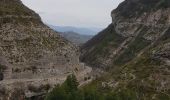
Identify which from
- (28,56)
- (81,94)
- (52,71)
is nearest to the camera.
Result: (81,94)

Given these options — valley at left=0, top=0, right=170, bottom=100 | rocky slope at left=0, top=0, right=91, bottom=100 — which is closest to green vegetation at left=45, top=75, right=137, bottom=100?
valley at left=0, top=0, right=170, bottom=100

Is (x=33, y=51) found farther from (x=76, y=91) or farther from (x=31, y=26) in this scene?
(x=76, y=91)

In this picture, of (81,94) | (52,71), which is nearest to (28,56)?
(52,71)

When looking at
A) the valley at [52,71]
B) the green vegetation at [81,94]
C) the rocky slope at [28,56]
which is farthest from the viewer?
the rocky slope at [28,56]

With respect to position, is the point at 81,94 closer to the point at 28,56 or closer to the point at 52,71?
the point at 28,56

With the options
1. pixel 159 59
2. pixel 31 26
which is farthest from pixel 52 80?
pixel 159 59

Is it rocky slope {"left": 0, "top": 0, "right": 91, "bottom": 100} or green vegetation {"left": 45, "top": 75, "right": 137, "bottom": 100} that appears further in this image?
rocky slope {"left": 0, "top": 0, "right": 91, "bottom": 100}

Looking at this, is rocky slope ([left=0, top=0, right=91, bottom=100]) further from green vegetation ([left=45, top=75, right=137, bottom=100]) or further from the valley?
green vegetation ([left=45, top=75, right=137, bottom=100])

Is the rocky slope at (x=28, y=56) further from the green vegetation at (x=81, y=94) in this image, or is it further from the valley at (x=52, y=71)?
the green vegetation at (x=81, y=94)

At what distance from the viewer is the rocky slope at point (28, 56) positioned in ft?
420

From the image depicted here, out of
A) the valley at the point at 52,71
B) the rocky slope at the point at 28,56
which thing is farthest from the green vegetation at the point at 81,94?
the rocky slope at the point at 28,56

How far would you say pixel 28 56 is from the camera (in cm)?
13562

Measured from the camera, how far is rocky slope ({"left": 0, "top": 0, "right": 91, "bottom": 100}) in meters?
128

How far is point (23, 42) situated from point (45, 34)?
10.6 metres
